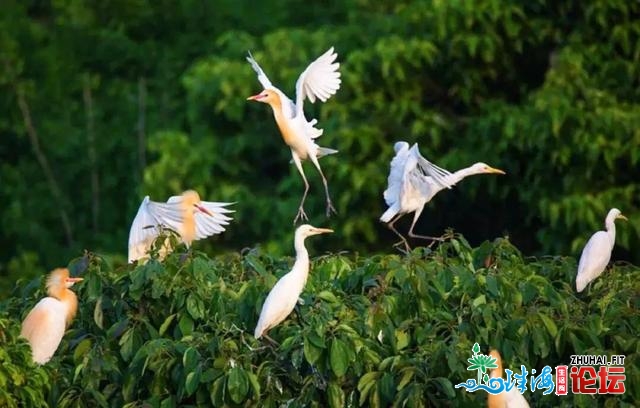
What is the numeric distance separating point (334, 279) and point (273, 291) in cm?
72

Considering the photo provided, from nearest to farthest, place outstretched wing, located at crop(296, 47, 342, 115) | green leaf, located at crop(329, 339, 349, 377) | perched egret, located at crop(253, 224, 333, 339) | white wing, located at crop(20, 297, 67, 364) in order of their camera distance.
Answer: green leaf, located at crop(329, 339, 349, 377), perched egret, located at crop(253, 224, 333, 339), white wing, located at crop(20, 297, 67, 364), outstretched wing, located at crop(296, 47, 342, 115)

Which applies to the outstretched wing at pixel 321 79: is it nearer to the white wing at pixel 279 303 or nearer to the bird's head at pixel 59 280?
the bird's head at pixel 59 280

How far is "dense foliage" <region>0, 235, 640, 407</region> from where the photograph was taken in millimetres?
5922

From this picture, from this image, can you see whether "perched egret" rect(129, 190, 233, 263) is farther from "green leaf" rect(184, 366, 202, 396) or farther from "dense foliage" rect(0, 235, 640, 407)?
"green leaf" rect(184, 366, 202, 396)

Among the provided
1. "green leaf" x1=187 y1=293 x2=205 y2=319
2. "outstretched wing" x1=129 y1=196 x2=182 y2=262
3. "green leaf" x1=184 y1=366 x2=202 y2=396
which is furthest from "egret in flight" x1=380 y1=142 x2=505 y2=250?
"green leaf" x1=184 y1=366 x2=202 y2=396

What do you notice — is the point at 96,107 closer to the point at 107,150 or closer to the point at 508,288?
the point at 107,150

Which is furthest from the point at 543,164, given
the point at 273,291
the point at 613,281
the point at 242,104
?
the point at 273,291

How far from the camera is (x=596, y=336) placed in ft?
20.0

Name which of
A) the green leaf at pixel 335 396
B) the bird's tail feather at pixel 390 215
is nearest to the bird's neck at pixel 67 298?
the green leaf at pixel 335 396

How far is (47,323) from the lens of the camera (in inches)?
248

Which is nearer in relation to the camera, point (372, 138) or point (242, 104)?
point (372, 138)

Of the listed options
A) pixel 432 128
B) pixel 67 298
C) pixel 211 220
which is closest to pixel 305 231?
pixel 67 298

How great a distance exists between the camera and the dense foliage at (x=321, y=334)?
5.92 meters

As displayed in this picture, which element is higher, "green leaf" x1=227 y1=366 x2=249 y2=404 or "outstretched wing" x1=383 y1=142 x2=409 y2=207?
"outstretched wing" x1=383 y1=142 x2=409 y2=207
